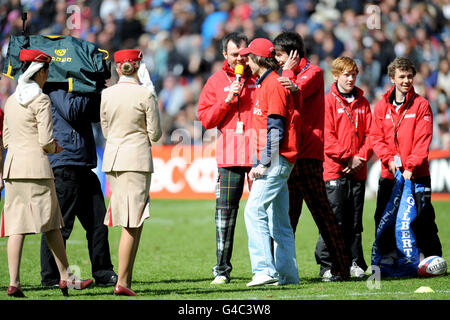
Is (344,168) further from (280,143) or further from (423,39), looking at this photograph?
(423,39)

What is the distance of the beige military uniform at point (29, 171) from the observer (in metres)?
6.84

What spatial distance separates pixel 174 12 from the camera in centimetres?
2414

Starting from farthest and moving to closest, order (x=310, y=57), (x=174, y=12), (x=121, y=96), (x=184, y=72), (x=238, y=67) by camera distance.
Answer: (x=174, y=12) < (x=184, y=72) < (x=310, y=57) < (x=238, y=67) < (x=121, y=96)

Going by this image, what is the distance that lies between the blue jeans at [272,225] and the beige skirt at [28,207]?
1.78 metres

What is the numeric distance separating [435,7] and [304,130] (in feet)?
49.2

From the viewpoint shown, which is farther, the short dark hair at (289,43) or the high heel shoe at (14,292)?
the short dark hair at (289,43)

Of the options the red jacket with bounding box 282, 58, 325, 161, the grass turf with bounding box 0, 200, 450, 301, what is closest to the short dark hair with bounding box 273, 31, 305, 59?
the red jacket with bounding box 282, 58, 325, 161

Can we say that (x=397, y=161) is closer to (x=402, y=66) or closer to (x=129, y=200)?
(x=402, y=66)

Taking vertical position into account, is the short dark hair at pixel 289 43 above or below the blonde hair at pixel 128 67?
above

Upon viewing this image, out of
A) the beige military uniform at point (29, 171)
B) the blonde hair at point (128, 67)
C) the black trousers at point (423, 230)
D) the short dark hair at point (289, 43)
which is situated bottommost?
the black trousers at point (423, 230)

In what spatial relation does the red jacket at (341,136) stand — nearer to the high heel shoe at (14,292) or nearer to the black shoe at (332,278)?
the black shoe at (332,278)

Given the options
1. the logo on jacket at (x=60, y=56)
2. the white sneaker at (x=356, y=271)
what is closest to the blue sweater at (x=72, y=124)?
the logo on jacket at (x=60, y=56)

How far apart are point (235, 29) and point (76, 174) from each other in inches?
592

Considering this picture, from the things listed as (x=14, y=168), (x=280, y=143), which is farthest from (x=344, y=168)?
(x=14, y=168)
